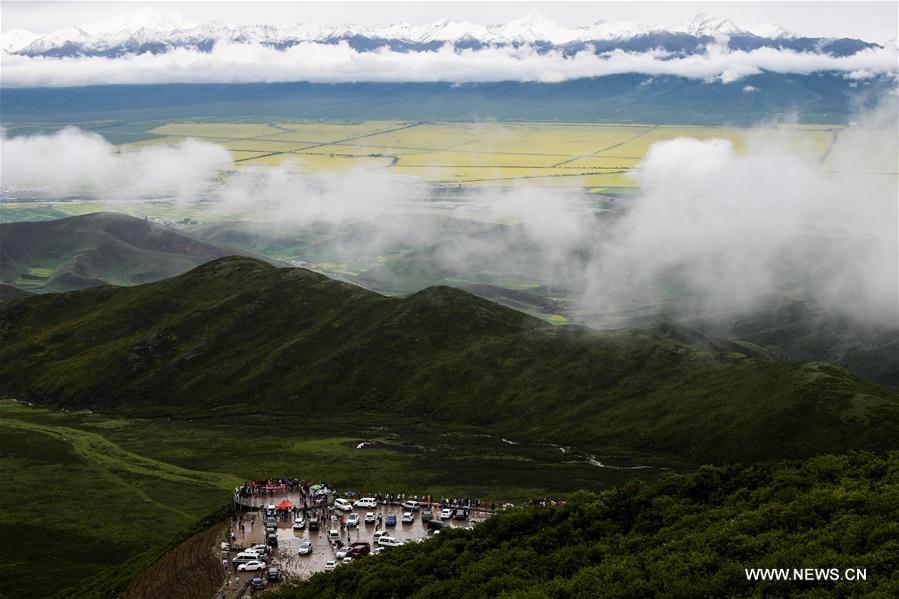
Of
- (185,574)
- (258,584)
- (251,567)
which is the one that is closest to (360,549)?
(251,567)

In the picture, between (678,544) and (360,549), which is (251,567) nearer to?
(360,549)

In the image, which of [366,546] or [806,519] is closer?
[806,519]

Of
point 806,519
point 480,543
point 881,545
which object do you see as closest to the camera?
point 881,545

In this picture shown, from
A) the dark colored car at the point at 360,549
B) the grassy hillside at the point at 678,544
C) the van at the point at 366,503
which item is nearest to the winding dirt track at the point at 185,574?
the grassy hillside at the point at 678,544

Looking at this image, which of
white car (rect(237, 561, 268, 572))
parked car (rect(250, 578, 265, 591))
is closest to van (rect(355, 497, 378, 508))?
white car (rect(237, 561, 268, 572))

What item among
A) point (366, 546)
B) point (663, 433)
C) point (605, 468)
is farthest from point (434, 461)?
point (366, 546)

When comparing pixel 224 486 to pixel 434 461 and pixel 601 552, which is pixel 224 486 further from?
pixel 601 552
